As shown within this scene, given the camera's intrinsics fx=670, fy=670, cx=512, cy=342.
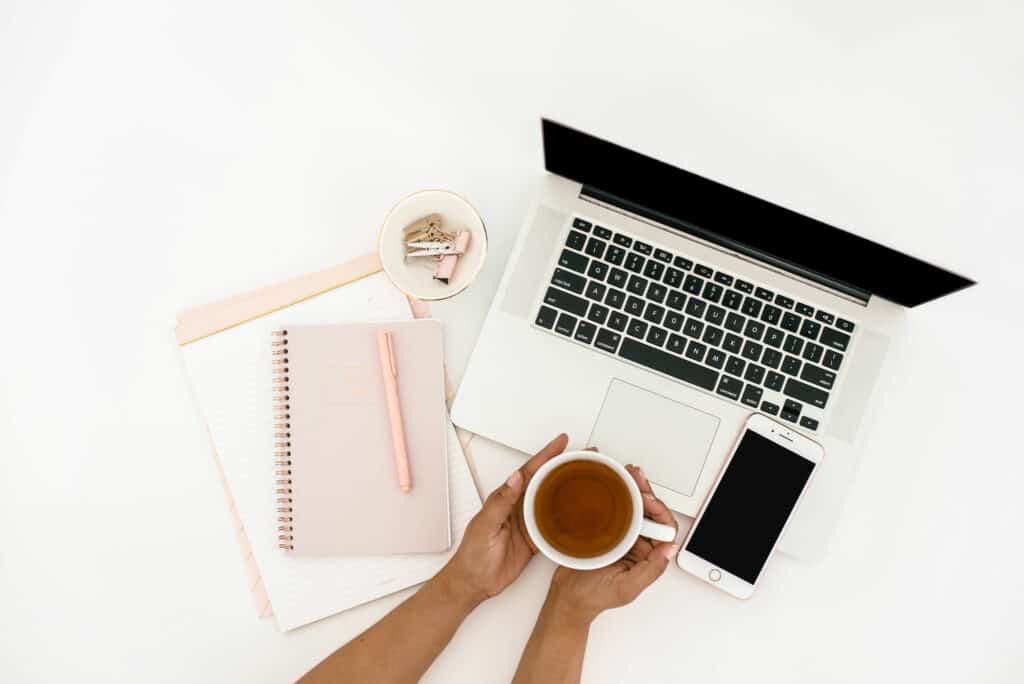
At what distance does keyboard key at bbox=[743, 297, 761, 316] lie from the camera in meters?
0.80

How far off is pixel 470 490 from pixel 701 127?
553 millimetres

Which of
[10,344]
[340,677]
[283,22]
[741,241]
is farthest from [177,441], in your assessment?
[741,241]

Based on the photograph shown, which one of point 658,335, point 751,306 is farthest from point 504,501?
point 751,306

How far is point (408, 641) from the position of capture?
0.81 meters

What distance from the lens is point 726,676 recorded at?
844mm

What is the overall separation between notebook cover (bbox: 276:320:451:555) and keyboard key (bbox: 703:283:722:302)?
334mm

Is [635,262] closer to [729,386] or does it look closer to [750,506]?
[729,386]

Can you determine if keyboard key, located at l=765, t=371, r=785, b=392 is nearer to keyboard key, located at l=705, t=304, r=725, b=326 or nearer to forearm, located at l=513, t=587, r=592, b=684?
keyboard key, located at l=705, t=304, r=725, b=326

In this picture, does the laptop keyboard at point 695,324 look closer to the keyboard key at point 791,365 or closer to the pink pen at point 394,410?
the keyboard key at point 791,365

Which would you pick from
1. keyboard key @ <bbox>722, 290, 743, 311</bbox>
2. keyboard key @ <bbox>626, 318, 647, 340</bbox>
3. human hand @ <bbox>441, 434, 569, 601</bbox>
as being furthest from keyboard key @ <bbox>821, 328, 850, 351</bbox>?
human hand @ <bbox>441, 434, 569, 601</bbox>

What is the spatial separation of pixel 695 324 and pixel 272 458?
559mm

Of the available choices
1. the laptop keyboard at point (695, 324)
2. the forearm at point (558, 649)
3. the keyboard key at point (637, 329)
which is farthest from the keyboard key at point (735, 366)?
the forearm at point (558, 649)

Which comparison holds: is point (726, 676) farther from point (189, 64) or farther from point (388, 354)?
point (189, 64)

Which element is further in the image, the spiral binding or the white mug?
the spiral binding
